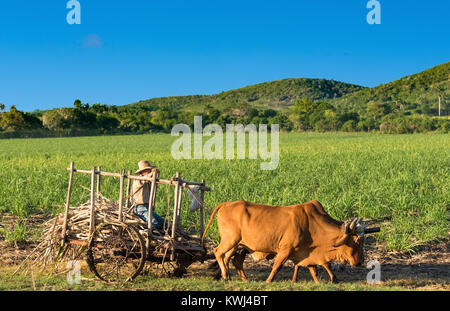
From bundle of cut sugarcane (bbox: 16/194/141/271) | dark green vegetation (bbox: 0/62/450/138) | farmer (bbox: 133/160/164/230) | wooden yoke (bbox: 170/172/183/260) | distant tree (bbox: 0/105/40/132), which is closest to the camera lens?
wooden yoke (bbox: 170/172/183/260)

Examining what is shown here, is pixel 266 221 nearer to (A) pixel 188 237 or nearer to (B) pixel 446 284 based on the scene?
(A) pixel 188 237

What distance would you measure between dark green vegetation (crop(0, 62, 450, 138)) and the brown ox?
210 ft

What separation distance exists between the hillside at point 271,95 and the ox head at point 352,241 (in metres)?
157

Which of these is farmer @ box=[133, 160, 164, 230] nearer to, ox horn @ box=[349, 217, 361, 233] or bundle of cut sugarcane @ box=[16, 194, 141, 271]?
bundle of cut sugarcane @ box=[16, 194, 141, 271]

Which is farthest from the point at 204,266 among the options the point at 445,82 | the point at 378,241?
the point at 445,82

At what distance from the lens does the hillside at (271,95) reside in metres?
167

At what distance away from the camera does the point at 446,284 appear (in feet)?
19.8

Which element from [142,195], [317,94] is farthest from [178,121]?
[142,195]

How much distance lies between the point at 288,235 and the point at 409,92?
14024 cm

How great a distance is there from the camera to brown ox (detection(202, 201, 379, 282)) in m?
5.42

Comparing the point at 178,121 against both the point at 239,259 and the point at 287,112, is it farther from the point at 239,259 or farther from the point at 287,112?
the point at 239,259

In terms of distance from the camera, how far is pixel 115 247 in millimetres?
5949

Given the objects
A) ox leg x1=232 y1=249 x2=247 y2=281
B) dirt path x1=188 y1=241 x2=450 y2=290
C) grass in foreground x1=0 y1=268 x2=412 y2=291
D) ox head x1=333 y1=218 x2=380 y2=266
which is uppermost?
ox head x1=333 y1=218 x2=380 y2=266

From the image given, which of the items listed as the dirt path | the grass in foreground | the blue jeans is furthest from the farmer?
the dirt path
